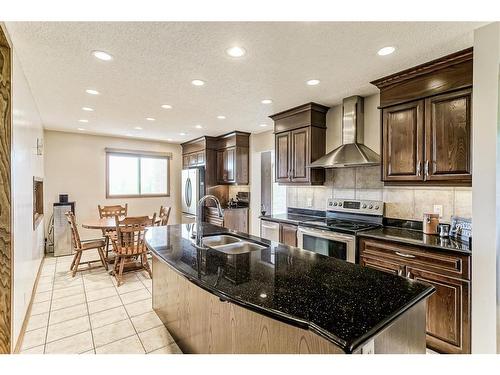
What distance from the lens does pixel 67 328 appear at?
2.45m

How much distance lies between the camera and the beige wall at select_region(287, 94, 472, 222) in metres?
2.49

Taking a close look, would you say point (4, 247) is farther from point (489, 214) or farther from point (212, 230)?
point (489, 214)

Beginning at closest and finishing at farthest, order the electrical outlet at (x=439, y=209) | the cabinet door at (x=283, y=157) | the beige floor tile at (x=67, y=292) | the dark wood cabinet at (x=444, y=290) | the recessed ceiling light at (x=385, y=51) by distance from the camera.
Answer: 1. the dark wood cabinet at (x=444, y=290)
2. the recessed ceiling light at (x=385, y=51)
3. the electrical outlet at (x=439, y=209)
4. the beige floor tile at (x=67, y=292)
5. the cabinet door at (x=283, y=157)

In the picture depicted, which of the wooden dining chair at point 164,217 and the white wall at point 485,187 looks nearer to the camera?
the white wall at point 485,187

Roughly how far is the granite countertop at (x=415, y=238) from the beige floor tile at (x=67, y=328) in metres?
2.86

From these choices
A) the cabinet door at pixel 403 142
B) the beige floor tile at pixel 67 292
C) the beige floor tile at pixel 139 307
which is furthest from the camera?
the beige floor tile at pixel 67 292

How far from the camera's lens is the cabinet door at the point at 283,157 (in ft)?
12.4

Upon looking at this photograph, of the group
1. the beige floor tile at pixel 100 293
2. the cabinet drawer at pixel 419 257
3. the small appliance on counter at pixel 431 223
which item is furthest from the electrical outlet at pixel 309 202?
the beige floor tile at pixel 100 293

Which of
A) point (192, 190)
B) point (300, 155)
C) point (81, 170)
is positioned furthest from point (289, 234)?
point (81, 170)

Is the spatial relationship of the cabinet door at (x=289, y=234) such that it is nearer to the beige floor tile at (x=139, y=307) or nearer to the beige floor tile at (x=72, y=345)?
the beige floor tile at (x=139, y=307)

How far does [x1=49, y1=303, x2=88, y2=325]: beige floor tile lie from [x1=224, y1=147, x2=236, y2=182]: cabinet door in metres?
3.25

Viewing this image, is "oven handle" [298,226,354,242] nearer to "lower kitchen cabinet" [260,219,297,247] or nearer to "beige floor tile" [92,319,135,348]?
"lower kitchen cabinet" [260,219,297,247]
